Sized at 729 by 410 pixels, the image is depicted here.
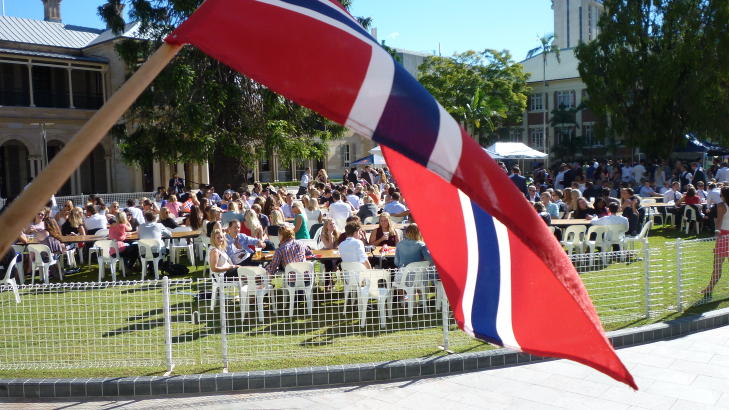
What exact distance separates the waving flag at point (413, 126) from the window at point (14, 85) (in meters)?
40.2

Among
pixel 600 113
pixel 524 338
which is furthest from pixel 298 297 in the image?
pixel 600 113

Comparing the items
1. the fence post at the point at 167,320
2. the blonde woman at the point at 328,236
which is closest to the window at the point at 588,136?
the blonde woman at the point at 328,236

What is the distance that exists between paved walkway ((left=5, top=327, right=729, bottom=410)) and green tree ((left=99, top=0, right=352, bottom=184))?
61.7 feet

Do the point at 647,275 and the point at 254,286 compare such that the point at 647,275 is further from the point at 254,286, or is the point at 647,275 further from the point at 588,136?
the point at 588,136

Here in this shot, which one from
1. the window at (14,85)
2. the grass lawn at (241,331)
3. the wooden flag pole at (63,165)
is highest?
the window at (14,85)

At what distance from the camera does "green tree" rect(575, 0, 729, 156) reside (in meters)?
33.3

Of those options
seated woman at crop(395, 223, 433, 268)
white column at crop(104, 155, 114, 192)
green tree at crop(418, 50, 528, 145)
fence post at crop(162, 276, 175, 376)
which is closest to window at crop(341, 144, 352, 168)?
green tree at crop(418, 50, 528, 145)

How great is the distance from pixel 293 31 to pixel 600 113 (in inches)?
1496

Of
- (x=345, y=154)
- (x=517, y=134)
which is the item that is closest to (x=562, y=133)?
(x=517, y=134)

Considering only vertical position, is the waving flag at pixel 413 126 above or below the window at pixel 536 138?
below

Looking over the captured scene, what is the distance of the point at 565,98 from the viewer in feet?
206

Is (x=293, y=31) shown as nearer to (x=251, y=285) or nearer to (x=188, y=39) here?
(x=188, y=39)

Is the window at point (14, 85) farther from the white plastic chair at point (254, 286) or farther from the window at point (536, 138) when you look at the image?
the window at point (536, 138)

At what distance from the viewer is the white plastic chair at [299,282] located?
27.3 ft
